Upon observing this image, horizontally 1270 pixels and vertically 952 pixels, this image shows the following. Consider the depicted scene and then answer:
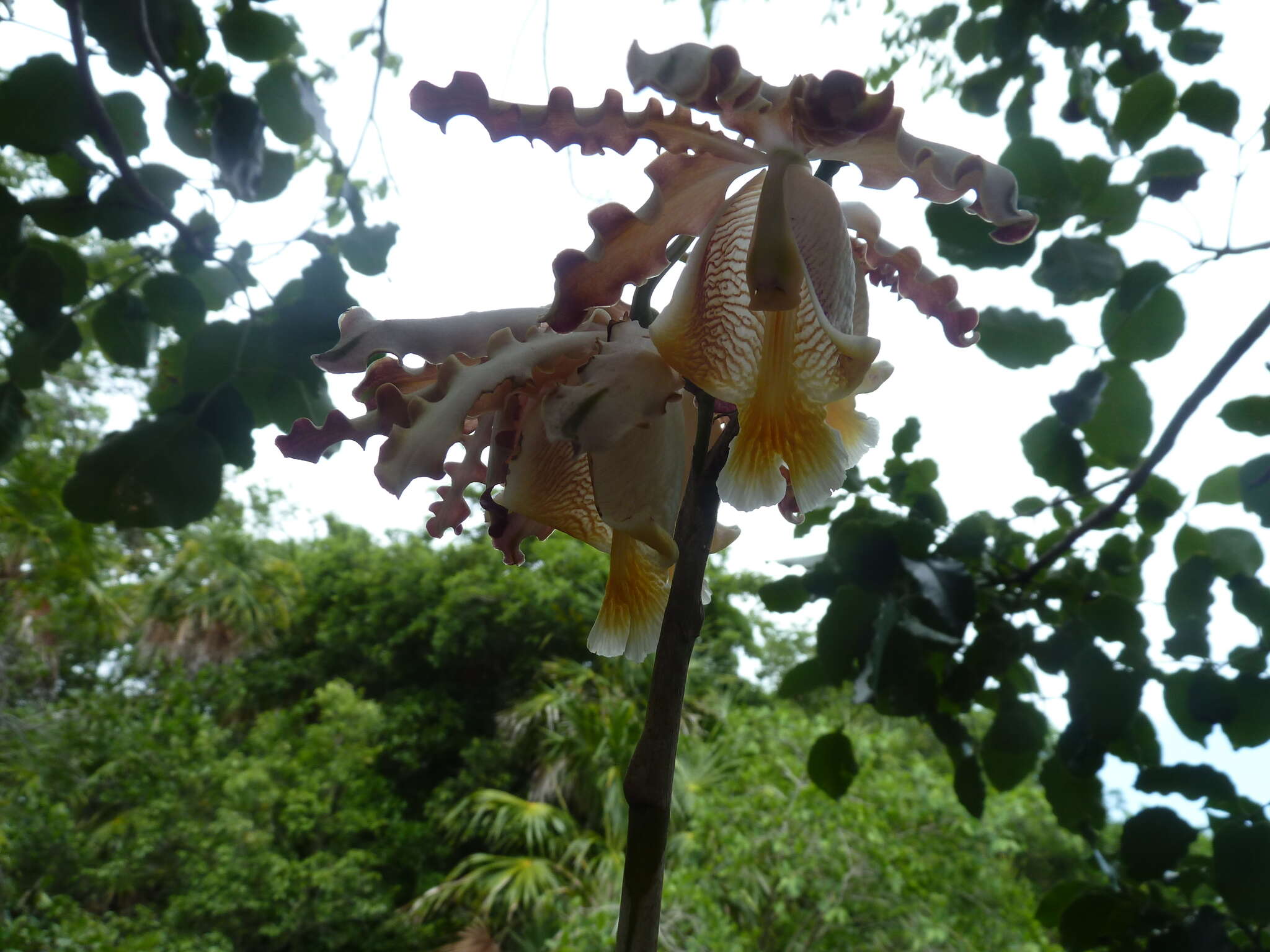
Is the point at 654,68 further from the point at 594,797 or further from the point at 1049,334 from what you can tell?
the point at 594,797

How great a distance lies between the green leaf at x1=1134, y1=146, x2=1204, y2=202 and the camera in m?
0.69

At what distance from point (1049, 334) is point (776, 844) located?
3.15 metres

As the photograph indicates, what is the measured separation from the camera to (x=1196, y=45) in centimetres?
86

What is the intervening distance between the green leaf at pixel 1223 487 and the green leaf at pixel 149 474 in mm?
932

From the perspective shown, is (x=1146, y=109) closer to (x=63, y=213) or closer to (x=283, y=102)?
(x=283, y=102)

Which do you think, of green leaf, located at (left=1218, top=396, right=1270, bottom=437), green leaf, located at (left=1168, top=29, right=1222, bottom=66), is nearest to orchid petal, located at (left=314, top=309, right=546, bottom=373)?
green leaf, located at (left=1218, top=396, right=1270, bottom=437)

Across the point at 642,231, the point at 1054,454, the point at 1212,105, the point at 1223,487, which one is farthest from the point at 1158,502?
the point at 642,231

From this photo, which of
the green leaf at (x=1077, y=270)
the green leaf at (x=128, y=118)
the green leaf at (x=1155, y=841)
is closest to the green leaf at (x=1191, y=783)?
the green leaf at (x=1155, y=841)

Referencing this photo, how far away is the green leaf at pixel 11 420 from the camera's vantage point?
902 mm

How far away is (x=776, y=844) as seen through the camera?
340cm

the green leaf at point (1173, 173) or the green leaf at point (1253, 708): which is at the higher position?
the green leaf at point (1173, 173)

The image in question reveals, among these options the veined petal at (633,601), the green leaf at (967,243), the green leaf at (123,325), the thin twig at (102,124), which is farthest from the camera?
the green leaf at (123,325)

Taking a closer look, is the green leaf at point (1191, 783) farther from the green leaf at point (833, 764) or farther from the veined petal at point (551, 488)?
the veined petal at point (551, 488)

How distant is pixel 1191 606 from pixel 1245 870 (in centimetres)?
22
